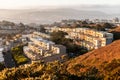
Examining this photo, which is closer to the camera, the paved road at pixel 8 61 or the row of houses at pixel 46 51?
the paved road at pixel 8 61

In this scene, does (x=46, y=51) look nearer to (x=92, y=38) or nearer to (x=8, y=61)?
(x=8, y=61)

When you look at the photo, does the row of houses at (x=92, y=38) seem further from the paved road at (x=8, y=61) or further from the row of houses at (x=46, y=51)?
the paved road at (x=8, y=61)

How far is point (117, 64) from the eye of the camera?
26125 millimetres

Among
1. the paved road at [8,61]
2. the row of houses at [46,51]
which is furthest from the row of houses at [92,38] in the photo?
the paved road at [8,61]

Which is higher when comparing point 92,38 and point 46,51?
point 92,38

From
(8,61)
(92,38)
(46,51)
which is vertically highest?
(92,38)

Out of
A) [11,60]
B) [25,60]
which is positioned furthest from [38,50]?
[25,60]

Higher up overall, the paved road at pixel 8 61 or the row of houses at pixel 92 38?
the row of houses at pixel 92 38

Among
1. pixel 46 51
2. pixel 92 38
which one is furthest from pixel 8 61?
pixel 92 38

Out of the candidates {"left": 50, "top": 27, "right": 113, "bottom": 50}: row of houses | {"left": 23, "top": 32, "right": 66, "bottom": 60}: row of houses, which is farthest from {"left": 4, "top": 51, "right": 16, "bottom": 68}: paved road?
{"left": 50, "top": 27, "right": 113, "bottom": 50}: row of houses

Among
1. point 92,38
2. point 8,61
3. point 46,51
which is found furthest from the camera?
point 92,38

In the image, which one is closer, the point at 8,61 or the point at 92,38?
the point at 8,61

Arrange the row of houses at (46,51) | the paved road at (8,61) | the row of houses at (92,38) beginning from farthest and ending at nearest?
the row of houses at (92,38) → the row of houses at (46,51) → the paved road at (8,61)

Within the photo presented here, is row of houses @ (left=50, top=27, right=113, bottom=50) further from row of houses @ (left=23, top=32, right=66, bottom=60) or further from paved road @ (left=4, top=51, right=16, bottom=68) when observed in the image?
paved road @ (left=4, top=51, right=16, bottom=68)
